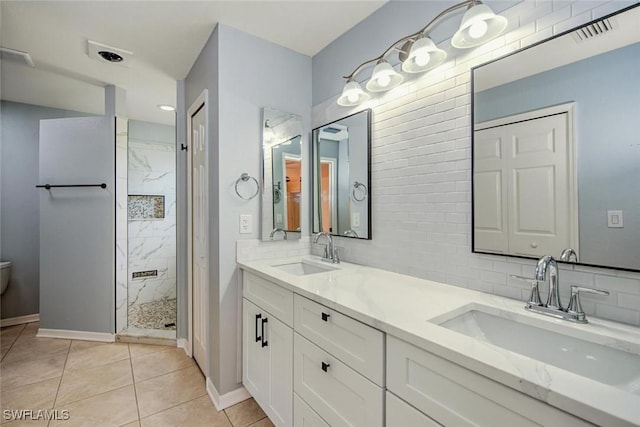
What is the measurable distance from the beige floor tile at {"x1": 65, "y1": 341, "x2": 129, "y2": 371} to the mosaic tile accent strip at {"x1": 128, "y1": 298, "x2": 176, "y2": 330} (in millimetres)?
372

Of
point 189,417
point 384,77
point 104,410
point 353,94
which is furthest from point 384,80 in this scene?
point 104,410

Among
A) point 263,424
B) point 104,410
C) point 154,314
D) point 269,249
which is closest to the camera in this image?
point 263,424

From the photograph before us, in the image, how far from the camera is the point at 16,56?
7.13ft

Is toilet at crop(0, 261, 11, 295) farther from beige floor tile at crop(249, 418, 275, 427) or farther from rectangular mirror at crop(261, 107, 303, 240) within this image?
beige floor tile at crop(249, 418, 275, 427)

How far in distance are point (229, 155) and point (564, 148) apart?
1.63 meters

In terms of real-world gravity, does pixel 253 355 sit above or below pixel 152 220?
below

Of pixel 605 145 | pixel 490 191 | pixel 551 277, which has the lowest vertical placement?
pixel 551 277

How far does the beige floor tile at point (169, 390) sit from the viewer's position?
5.93 feet

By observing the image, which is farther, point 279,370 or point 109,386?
point 109,386

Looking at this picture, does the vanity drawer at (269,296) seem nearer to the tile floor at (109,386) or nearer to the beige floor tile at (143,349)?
the tile floor at (109,386)

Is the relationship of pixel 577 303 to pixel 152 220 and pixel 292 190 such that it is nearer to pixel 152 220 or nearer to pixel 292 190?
pixel 292 190

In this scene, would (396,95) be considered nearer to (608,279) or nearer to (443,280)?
(443,280)

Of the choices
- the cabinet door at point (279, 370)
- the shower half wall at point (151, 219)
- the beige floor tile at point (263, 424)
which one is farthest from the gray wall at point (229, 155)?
the shower half wall at point (151, 219)

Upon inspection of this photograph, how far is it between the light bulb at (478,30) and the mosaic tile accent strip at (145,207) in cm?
388
